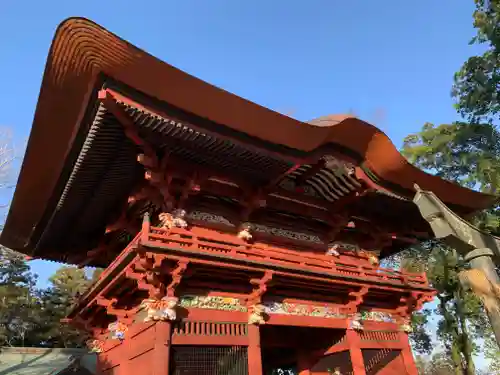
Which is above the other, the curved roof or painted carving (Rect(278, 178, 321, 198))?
painted carving (Rect(278, 178, 321, 198))

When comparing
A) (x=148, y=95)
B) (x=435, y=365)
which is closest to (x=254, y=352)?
(x=148, y=95)

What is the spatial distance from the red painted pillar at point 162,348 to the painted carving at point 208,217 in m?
2.28

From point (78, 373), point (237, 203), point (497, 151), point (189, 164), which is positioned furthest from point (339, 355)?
point (497, 151)

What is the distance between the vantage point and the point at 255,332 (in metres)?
7.61

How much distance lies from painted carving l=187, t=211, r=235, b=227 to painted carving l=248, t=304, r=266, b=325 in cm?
190

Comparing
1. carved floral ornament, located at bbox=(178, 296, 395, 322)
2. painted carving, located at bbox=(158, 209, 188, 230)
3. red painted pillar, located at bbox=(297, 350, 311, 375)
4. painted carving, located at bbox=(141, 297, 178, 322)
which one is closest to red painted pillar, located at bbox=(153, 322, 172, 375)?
painted carving, located at bbox=(141, 297, 178, 322)

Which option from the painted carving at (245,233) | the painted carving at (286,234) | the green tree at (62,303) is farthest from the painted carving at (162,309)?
the green tree at (62,303)

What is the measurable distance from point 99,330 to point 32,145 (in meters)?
5.34

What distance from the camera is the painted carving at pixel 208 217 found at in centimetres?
830

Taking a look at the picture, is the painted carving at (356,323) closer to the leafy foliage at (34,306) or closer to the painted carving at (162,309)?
the painted carving at (162,309)

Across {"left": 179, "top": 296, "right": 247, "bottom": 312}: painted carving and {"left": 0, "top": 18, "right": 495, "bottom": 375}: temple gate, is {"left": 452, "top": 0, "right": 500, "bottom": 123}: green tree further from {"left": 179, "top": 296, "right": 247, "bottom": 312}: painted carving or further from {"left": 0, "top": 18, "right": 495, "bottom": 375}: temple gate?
{"left": 179, "top": 296, "right": 247, "bottom": 312}: painted carving

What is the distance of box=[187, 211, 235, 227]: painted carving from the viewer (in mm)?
8305

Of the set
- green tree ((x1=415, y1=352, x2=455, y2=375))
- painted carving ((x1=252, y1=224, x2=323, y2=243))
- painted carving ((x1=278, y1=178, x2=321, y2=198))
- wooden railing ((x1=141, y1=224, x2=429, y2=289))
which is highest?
green tree ((x1=415, y1=352, x2=455, y2=375))

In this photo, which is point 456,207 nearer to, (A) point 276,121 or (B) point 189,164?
(A) point 276,121
